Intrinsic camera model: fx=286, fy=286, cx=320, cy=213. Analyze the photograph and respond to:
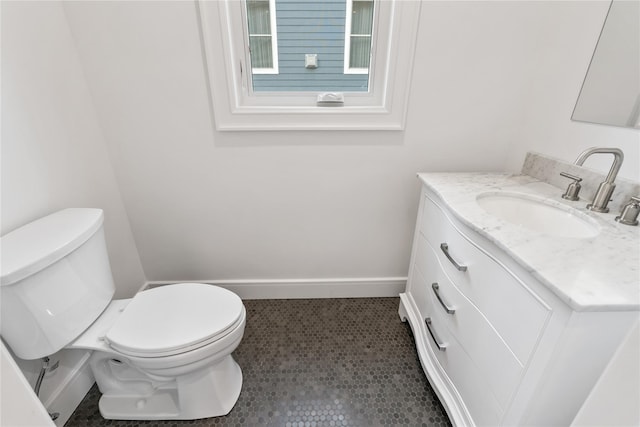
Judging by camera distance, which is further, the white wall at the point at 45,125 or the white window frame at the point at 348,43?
the white window frame at the point at 348,43

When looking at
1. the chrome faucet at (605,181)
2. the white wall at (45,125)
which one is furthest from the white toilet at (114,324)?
the chrome faucet at (605,181)

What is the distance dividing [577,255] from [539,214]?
1.43 ft

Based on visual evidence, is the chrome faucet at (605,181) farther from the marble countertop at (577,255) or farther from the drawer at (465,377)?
the drawer at (465,377)

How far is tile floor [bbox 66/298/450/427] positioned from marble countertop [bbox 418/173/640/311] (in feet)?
2.68

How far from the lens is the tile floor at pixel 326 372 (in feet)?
3.75

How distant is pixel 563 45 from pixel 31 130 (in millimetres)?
2055

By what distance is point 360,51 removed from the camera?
1.36 metres

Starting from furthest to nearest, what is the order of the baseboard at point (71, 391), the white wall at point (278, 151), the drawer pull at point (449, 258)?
the white wall at point (278, 151), the baseboard at point (71, 391), the drawer pull at point (449, 258)

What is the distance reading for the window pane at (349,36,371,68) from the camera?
1.34m

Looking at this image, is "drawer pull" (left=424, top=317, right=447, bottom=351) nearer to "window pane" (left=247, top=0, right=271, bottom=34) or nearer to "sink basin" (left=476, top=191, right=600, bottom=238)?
"sink basin" (left=476, top=191, right=600, bottom=238)

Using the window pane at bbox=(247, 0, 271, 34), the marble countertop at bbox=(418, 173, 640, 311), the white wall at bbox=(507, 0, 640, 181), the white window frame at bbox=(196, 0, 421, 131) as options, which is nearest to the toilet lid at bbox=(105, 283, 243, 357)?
the white window frame at bbox=(196, 0, 421, 131)

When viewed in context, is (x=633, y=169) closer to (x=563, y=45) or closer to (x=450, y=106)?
(x=563, y=45)

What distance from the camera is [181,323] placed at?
1037mm

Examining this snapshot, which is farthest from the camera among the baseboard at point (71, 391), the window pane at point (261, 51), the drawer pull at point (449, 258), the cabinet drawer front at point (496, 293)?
the window pane at point (261, 51)
